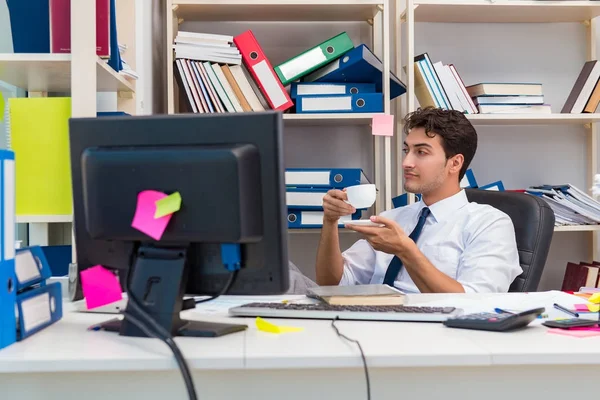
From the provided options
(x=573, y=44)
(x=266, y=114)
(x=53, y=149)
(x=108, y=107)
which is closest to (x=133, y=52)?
(x=108, y=107)

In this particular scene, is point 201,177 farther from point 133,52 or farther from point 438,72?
point 438,72

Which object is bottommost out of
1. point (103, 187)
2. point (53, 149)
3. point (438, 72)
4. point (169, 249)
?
point (169, 249)

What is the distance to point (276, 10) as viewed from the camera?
9.35ft

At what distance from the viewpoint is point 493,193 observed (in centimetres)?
224

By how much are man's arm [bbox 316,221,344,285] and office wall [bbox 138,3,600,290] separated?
2.50ft

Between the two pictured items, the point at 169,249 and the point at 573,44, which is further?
the point at 573,44

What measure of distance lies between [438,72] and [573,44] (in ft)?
2.63

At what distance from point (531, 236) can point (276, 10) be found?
143cm

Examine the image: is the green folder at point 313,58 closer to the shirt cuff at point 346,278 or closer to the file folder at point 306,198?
the file folder at point 306,198

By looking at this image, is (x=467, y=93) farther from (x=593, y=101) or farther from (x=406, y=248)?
(x=406, y=248)

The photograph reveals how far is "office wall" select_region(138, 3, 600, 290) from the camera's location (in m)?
3.10

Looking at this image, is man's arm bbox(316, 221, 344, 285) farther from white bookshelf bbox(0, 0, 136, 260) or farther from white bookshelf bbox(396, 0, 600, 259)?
white bookshelf bbox(0, 0, 136, 260)

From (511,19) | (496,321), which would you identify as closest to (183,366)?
(496,321)

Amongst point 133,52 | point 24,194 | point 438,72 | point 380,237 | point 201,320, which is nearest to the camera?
point 201,320
